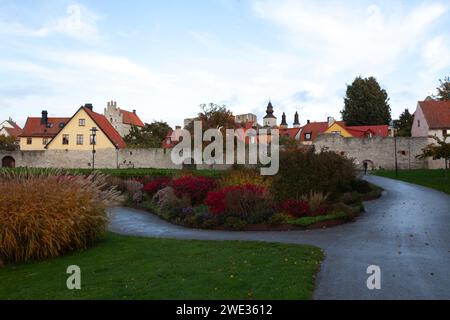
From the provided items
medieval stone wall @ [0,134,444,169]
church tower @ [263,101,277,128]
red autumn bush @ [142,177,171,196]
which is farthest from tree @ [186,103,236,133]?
church tower @ [263,101,277,128]

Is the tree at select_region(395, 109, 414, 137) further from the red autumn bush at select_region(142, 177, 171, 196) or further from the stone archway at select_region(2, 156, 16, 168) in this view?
the stone archway at select_region(2, 156, 16, 168)

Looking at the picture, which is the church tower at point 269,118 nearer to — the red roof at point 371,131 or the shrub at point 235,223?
the red roof at point 371,131

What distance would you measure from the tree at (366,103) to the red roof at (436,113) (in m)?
21.0

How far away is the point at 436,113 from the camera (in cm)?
4719

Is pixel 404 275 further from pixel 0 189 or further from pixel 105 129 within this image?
pixel 105 129

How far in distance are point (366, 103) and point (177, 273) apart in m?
68.1

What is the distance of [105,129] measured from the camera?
2170 inches

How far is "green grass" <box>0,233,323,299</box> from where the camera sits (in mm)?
Answer: 6484

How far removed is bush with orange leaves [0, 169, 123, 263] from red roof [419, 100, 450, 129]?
43.2 m

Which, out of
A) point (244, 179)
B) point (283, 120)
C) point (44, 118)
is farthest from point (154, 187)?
point (283, 120)

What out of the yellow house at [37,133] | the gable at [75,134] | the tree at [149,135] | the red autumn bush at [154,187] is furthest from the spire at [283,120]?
the red autumn bush at [154,187]

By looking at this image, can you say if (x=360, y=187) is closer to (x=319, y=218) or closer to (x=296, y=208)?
(x=296, y=208)

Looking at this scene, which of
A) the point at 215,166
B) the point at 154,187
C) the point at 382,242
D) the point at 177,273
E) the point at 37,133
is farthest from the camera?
the point at 37,133
